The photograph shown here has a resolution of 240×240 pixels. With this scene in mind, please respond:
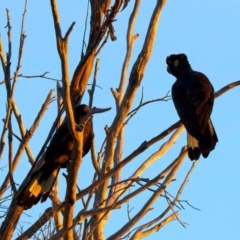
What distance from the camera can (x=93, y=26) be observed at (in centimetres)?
425

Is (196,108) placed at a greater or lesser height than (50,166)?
greater

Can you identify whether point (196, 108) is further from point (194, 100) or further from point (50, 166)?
point (50, 166)

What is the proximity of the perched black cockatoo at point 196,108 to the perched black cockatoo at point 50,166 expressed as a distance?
0.84 m

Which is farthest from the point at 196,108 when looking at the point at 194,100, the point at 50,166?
the point at 50,166

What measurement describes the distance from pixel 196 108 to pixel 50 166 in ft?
4.66

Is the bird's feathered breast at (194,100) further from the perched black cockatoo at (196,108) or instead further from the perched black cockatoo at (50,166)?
the perched black cockatoo at (50,166)

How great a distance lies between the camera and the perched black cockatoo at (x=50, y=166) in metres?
4.32

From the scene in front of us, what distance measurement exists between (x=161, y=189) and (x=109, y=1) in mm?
1428

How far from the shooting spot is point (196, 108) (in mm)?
5293

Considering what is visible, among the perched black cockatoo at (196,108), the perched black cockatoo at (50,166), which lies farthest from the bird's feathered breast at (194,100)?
the perched black cockatoo at (50,166)

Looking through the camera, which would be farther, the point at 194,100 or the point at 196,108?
the point at 194,100

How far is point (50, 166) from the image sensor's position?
4.86 m

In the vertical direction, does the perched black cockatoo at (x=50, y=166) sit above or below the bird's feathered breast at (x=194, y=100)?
below

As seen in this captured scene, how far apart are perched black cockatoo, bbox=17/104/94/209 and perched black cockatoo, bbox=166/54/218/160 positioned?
33.3 inches
